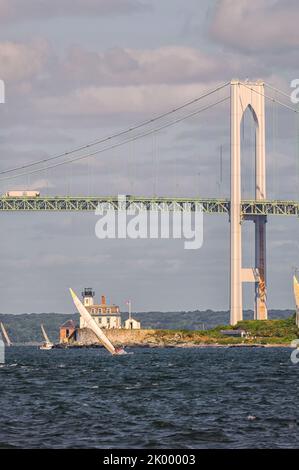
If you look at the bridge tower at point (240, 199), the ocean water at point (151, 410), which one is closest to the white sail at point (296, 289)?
the bridge tower at point (240, 199)

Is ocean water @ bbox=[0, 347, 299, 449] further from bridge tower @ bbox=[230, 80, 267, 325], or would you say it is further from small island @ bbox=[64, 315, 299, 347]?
small island @ bbox=[64, 315, 299, 347]

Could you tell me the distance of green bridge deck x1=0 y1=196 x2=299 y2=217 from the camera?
592 feet

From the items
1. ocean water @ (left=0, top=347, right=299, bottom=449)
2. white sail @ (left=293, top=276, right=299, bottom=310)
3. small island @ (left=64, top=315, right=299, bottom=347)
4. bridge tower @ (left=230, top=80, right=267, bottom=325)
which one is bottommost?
ocean water @ (left=0, top=347, right=299, bottom=449)

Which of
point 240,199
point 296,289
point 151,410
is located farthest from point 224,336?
point 151,410

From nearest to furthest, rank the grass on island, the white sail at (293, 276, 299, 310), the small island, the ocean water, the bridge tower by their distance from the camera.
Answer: the ocean water
the white sail at (293, 276, 299, 310)
the bridge tower
the grass on island
the small island

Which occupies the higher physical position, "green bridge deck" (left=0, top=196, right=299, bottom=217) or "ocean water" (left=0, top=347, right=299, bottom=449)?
"green bridge deck" (left=0, top=196, right=299, bottom=217)

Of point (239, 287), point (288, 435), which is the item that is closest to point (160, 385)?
point (288, 435)

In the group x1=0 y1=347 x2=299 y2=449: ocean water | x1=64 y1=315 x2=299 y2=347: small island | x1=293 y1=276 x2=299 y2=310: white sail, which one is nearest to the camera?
x1=0 y1=347 x2=299 y2=449: ocean water

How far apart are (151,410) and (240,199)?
121278mm

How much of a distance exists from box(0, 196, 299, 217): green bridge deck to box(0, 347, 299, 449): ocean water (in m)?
93.0

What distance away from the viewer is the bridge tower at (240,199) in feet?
561

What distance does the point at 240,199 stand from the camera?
17475cm

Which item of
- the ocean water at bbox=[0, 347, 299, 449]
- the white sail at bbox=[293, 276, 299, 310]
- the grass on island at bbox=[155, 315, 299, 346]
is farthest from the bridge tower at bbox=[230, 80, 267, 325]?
the ocean water at bbox=[0, 347, 299, 449]

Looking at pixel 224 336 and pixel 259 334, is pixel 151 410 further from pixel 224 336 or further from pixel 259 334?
pixel 224 336
